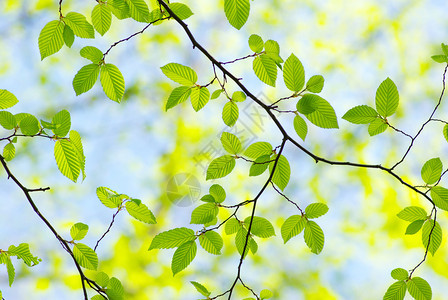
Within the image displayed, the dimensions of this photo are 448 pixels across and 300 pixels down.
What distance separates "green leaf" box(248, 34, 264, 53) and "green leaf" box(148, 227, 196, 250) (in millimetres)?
280

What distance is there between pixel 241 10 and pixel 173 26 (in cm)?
195

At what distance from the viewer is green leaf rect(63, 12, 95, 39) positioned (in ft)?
1.96

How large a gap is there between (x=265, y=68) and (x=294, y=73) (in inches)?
2.4

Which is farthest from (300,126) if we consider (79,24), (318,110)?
(79,24)

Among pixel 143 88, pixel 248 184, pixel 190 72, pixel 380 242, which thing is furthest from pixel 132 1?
pixel 380 242

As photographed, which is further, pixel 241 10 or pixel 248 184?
pixel 248 184

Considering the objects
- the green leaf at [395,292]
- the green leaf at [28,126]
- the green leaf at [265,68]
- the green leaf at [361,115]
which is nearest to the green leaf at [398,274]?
the green leaf at [395,292]

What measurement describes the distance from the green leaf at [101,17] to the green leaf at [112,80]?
0.27 feet

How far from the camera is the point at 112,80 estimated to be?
583 mm

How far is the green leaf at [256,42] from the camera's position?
1.93 feet

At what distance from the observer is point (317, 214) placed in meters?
0.62

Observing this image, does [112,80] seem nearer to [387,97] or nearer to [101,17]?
[101,17]

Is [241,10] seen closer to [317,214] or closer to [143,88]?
[317,214]

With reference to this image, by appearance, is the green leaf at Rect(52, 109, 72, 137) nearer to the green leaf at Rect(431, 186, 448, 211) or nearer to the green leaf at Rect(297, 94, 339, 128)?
the green leaf at Rect(297, 94, 339, 128)
